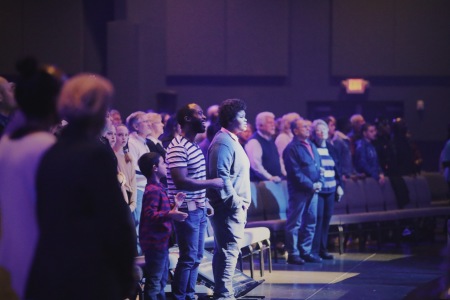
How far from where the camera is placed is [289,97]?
18.8 metres

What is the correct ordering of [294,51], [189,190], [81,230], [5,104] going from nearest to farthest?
[81,230] → [5,104] → [189,190] → [294,51]

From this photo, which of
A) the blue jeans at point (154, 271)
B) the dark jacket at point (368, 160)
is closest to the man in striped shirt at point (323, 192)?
the dark jacket at point (368, 160)

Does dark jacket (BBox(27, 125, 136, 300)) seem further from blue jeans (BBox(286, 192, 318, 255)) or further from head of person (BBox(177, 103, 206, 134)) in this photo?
blue jeans (BBox(286, 192, 318, 255))

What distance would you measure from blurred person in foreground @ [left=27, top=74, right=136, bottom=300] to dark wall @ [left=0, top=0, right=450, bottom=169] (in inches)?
554

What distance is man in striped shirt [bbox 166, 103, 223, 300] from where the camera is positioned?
7.61 metres

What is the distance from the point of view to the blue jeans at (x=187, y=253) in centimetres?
759

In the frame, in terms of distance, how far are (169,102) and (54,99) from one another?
13433 mm

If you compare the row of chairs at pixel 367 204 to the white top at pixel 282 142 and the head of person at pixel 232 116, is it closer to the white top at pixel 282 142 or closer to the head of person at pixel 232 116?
the white top at pixel 282 142

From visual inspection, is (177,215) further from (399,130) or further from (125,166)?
(399,130)

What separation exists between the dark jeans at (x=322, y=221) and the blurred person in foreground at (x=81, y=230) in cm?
817

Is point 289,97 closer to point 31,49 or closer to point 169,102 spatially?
point 169,102

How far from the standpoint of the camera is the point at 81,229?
3.50m

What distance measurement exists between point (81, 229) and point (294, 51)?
15636 mm

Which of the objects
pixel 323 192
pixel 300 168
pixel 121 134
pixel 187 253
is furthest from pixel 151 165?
pixel 323 192
